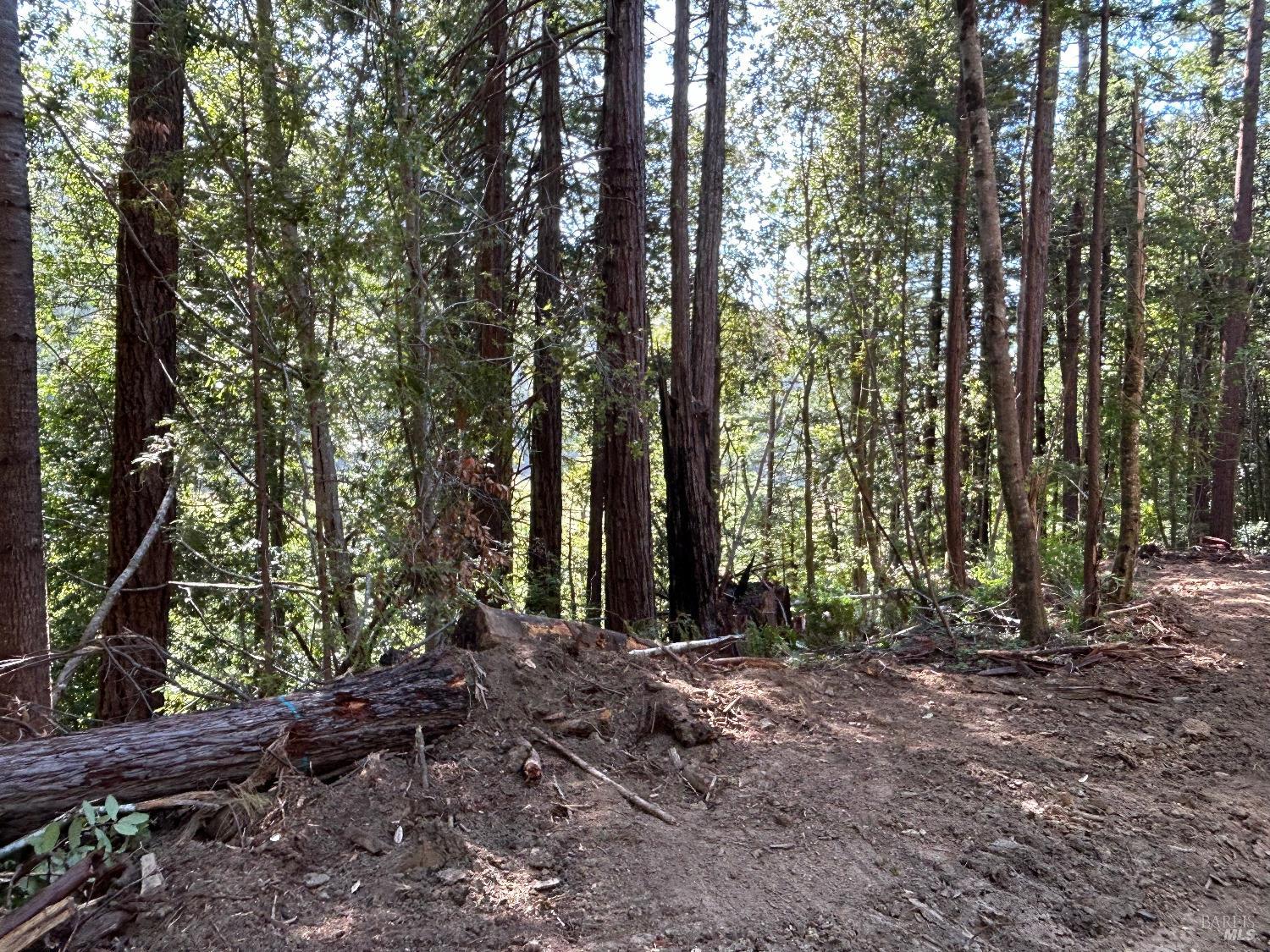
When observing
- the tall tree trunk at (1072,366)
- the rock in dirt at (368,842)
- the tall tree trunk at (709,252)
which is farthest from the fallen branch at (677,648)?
the tall tree trunk at (1072,366)

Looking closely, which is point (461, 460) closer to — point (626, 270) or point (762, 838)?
point (626, 270)

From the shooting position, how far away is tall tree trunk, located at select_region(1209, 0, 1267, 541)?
42.0ft

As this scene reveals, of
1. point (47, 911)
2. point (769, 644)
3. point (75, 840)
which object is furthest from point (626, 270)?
point (47, 911)

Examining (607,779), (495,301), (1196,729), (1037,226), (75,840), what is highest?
(1037,226)

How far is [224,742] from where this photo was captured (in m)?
3.07

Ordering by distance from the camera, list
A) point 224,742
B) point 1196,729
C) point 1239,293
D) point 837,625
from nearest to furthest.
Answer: point 224,742
point 1196,729
point 837,625
point 1239,293

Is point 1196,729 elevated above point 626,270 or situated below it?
below

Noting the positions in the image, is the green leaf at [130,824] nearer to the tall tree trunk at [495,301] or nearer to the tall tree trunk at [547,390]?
the tall tree trunk at [495,301]

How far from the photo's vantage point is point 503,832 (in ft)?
9.76

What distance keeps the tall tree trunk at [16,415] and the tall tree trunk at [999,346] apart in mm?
6275

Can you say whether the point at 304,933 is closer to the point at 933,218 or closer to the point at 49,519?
the point at 49,519

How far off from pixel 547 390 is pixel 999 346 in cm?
511

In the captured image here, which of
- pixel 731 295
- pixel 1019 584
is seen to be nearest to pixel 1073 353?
pixel 731 295

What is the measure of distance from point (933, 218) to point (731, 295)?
173 inches
